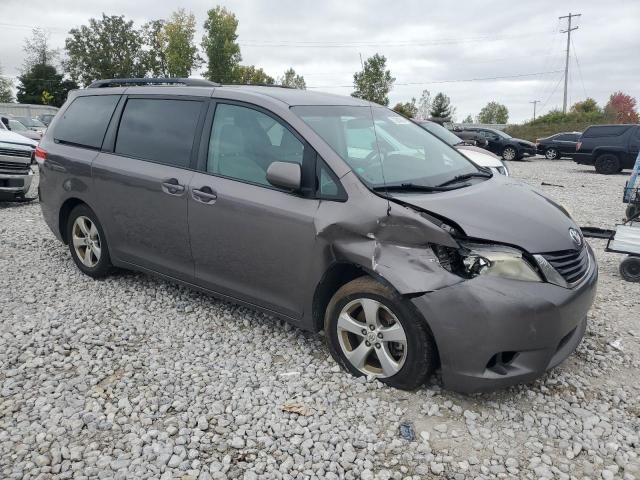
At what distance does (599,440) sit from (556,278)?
0.88 meters

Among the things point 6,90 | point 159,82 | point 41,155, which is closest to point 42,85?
point 6,90

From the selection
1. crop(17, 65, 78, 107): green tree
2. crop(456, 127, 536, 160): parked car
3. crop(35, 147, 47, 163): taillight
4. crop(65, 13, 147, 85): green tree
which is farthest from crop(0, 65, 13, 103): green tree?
crop(35, 147, 47, 163): taillight

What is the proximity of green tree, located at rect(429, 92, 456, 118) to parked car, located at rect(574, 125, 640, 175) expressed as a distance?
50.6m

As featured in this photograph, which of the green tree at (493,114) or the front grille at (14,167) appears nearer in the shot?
the front grille at (14,167)

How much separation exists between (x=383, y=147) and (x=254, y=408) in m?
1.95

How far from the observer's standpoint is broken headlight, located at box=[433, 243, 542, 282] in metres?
2.80

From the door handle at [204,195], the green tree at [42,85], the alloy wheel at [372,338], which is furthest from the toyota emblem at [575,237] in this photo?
the green tree at [42,85]

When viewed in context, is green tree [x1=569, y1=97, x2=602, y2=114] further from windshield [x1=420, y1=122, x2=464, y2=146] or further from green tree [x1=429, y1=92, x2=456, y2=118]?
windshield [x1=420, y1=122, x2=464, y2=146]

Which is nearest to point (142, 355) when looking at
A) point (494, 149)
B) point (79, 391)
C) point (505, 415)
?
point (79, 391)

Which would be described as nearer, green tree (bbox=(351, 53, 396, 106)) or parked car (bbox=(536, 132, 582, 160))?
parked car (bbox=(536, 132, 582, 160))

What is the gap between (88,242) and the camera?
493 centimetres

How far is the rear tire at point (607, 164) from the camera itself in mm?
17234

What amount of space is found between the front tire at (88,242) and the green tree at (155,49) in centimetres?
5296

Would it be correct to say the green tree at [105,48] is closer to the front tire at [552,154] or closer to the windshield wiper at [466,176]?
the front tire at [552,154]
